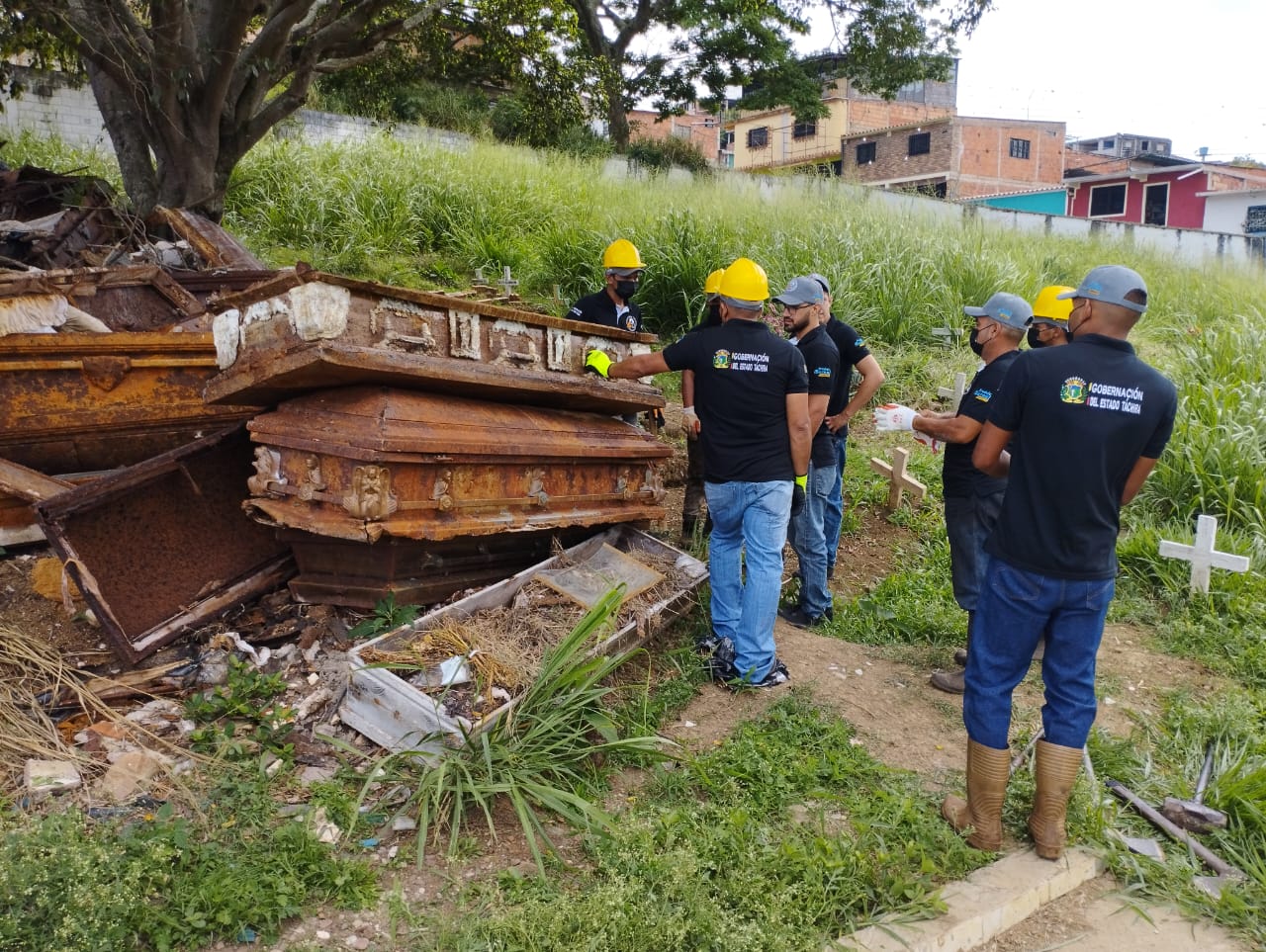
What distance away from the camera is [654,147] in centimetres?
2059

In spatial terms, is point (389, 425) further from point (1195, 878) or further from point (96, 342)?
point (1195, 878)

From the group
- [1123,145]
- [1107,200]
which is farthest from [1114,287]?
[1123,145]

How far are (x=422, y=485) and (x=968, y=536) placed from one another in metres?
2.63

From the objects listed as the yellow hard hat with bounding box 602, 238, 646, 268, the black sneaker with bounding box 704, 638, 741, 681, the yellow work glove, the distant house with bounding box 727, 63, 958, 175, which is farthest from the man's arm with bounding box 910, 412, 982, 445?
the distant house with bounding box 727, 63, 958, 175

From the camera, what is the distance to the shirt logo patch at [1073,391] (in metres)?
3.04

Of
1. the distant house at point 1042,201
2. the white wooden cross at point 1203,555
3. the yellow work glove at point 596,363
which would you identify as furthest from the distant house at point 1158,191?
the yellow work glove at point 596,363

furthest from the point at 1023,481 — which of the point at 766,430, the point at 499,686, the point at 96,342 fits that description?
the point at 96,342

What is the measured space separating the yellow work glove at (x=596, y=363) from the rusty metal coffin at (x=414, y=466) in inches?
17.4

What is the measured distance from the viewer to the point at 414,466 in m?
3.91

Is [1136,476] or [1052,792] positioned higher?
[1136,476]

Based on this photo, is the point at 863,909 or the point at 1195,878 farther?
the point at 1195,878

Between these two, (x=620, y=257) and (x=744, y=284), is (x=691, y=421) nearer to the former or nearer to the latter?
(x=744, y=284)

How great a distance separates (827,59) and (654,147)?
5.82m

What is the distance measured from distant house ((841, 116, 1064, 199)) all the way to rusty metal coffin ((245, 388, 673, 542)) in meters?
32.0
